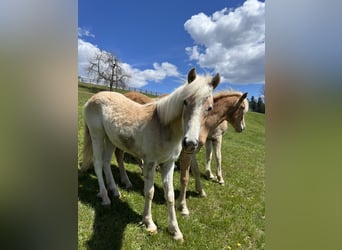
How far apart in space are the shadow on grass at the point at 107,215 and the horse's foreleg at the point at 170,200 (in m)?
0.55

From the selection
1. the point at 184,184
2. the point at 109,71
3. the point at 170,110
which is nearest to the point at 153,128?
the point at 170,110

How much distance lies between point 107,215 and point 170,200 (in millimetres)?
1030

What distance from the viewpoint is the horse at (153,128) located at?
2.88 meters

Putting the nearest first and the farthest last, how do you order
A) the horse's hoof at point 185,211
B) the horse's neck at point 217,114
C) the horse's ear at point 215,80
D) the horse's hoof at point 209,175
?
1. the horse's ear at point 215,80
2. the horse's hoof at point 185,211
3. the horse's neck at point 217,114
4. the horse's hoof at point 209,175

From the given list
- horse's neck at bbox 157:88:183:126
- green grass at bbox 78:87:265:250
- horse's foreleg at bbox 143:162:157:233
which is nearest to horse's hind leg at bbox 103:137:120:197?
green grass at bbox 78:87:265:250

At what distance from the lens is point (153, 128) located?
11.5 feet

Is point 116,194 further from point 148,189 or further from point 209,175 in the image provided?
point 209,175

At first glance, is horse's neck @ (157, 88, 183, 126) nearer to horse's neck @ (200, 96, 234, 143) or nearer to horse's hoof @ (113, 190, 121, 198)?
horse's neck @ (200, 96, 234, 143)

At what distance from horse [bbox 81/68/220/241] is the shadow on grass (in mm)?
170

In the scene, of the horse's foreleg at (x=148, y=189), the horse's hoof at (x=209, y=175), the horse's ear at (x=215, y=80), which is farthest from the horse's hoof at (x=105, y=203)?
the horse's hoof at (x=209, y=175)

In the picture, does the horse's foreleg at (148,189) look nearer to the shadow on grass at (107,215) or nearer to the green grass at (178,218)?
the green grass at (178,218)
